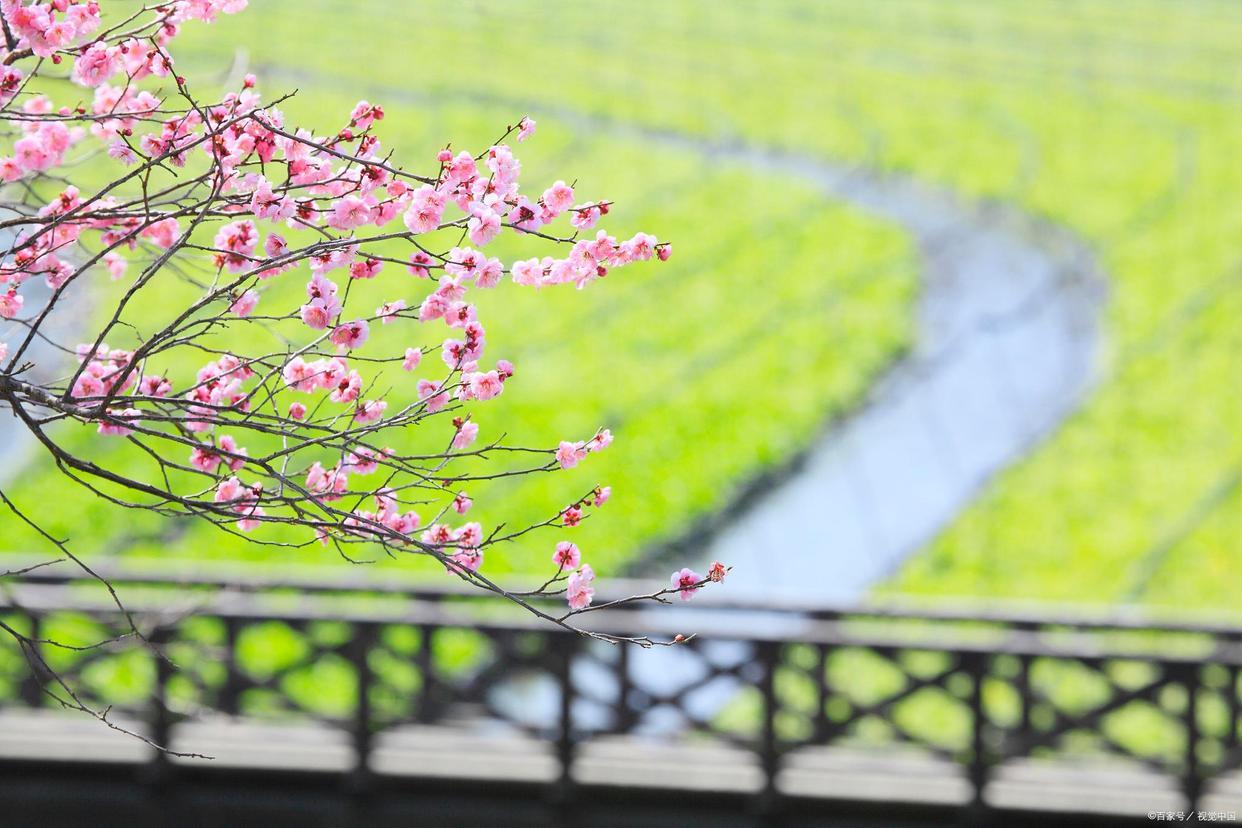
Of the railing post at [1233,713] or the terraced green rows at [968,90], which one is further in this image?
the terraced green rows at [968,90]

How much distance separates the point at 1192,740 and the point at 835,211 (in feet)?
22.0

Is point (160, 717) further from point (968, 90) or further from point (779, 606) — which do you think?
point (968, 90)

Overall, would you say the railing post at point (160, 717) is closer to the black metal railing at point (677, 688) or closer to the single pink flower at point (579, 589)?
the black metal railing at point (677, 688)

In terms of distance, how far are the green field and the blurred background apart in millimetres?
25

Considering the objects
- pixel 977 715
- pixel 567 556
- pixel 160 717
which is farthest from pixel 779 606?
pixel 567 556

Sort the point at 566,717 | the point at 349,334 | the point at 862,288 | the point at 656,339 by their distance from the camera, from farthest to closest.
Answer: the point at 862,288 < the point at 656,339 < the point at 566,717 < the point at 349,334

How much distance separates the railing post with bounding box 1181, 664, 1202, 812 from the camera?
5.64m

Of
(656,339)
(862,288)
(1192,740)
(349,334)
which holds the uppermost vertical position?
(862,288)

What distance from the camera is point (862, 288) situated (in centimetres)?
1129

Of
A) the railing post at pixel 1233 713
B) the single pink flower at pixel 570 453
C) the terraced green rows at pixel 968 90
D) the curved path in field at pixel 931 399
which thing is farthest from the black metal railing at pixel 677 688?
the terraced green rows at pixel 968 90

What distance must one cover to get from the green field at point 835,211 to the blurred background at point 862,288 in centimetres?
2

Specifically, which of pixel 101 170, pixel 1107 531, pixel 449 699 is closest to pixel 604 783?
pixel 449 699

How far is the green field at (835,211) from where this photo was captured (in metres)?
9.60

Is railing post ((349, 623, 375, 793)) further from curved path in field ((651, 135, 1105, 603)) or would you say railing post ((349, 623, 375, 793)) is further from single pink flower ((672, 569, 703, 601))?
curved path in field ((651, 135, 1105, 603))
